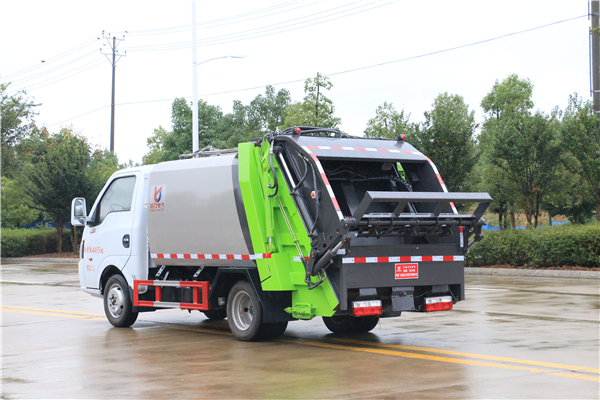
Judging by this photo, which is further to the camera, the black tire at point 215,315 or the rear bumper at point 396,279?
the black tire at point 215,315

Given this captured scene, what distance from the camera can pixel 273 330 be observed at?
9.82 metres

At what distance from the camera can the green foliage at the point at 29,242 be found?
41969 mm

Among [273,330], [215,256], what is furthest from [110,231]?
[273,330]

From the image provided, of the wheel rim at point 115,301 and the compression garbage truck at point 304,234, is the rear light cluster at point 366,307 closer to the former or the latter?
the compression garbage truck at point 304,234

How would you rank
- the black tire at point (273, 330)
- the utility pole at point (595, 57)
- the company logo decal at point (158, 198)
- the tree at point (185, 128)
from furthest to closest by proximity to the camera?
the tree at point (185, 128), the utility pole at point (595, 57), the company logo decal at point (158, 198), the black tire at point (273, 330)

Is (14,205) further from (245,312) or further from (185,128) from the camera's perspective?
Answer: (245,312)

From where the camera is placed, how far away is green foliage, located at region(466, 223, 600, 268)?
841 inches

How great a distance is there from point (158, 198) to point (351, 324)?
136 inches

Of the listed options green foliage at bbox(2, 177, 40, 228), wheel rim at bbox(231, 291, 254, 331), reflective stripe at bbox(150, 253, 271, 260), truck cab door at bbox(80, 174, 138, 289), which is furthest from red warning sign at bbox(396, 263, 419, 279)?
green foliage at bbox(2, 177, 40, 228)

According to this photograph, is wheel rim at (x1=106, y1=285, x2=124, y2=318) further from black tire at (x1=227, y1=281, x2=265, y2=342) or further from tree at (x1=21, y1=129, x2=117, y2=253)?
tree at (x1=21, y1=129, x2=117, y2=253)

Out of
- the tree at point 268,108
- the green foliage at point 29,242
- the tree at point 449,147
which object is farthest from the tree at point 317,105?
the tree at point 268,108

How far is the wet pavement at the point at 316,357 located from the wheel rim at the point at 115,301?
1.06 feet


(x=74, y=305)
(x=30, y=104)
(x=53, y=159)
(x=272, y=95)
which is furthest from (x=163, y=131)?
(x=74, y=305)

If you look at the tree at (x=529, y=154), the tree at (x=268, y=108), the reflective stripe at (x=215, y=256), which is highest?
the tree at (x=268, y=108)
